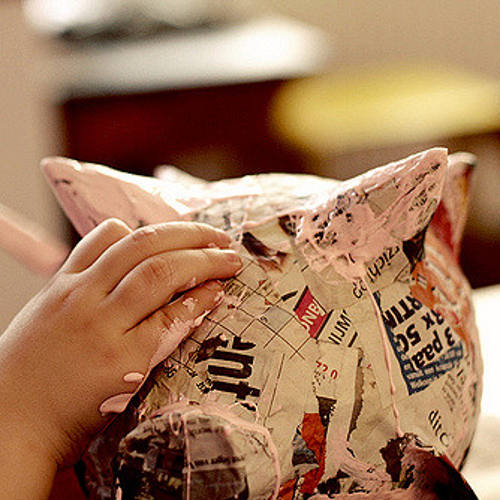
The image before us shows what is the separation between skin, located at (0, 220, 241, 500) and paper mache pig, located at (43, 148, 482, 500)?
18mm

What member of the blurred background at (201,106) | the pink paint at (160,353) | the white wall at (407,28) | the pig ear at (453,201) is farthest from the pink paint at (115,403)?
the white wall at (407,28)

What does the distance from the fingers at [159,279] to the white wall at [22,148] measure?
58.6 inches

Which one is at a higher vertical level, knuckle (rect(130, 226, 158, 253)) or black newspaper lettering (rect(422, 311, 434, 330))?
knuckle (rect(130, 226, 158, 253))

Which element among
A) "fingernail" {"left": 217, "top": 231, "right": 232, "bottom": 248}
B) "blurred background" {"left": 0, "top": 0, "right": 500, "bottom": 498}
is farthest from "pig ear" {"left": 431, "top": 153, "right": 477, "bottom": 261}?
A: "blurred background" {"left": 0, "top": 0, "right": 500, "bottom": 498}

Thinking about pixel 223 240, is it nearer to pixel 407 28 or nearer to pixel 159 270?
pixel 159 270

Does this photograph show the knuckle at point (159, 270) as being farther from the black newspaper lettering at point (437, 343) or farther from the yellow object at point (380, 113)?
the yellow object at point (380, 113)

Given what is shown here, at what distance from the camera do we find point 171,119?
75.3 inches

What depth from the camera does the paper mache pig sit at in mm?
403

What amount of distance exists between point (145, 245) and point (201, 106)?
60.9 inches

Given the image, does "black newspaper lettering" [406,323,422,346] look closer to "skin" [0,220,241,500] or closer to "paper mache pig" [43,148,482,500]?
"paper mache pig" [43,148,482,500]

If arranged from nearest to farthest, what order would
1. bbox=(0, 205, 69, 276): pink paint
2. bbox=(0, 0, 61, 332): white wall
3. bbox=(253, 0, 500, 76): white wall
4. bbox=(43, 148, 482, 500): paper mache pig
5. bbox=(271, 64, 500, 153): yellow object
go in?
bbox=(43, 148, 482, 500): paper mache pig, bbox=(0, 205, 69, 276): pink paint, bbox=(0, 0, 61, 332): white wall, bbox=(271, 64, 500, 153): yellow object, bbox=(253, 0, 500, 76): white wall

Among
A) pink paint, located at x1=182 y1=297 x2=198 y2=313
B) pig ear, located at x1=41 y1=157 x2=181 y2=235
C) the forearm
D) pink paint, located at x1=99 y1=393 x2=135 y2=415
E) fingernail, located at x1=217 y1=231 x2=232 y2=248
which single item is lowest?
the forearm

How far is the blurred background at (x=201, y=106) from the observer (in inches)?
73.4

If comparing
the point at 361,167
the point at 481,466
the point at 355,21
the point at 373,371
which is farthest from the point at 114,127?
the point at 373,371
